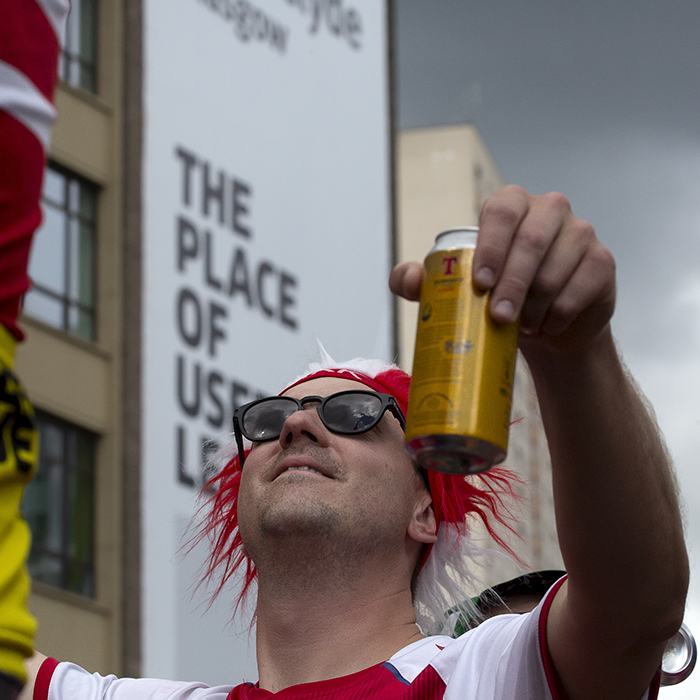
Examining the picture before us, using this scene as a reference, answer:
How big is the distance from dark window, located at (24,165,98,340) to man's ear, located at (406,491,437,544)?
39.6 ft

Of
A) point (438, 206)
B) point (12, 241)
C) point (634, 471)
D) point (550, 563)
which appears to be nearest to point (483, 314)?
point (634, 471)

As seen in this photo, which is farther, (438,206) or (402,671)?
(438,206)

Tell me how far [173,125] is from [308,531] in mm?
14205

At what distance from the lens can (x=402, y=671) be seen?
291 centimetres

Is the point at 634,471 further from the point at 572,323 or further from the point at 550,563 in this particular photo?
the point at 550,563

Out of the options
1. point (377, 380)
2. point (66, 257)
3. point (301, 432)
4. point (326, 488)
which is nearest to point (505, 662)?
point (326, 488)

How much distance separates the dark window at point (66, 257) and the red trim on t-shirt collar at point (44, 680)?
12.2 m

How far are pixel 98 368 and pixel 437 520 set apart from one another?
40.2ft

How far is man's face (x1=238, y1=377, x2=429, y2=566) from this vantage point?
10.5 feet

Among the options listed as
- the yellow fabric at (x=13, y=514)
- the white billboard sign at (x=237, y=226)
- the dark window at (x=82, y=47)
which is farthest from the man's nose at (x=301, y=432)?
the dark window at (x=82, y=47)

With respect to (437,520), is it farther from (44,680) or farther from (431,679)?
(44,680)

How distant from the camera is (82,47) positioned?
1673cm

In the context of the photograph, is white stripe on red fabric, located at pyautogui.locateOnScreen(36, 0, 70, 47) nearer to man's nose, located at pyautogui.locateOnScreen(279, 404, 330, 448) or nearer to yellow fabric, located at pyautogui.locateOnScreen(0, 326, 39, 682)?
yellow fabric, located at pyautogui.locateOnScreen(0, 326, 39, 682)

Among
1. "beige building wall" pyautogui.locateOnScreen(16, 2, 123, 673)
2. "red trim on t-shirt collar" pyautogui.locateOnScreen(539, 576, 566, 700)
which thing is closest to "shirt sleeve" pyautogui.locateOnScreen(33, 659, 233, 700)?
"red trim on t-shirt collar" pyautogui.locateOnScreen(539, 576, 566, 700)
